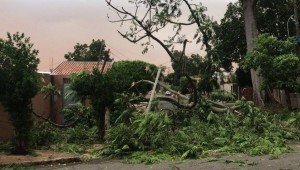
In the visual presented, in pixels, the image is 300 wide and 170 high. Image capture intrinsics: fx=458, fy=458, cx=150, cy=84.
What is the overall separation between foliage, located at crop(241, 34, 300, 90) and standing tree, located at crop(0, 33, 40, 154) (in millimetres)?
13782

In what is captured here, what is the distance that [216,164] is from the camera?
34.0ft

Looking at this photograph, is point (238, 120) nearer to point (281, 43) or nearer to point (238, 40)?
point (281, 43)

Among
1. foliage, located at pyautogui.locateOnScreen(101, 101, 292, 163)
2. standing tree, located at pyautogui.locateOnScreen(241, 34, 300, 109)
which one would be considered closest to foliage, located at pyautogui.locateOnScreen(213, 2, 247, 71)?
standing tree, located at pyautogui.locateOnScreen(241, 34, 300, 109)

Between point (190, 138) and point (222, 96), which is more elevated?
point (222, 96)

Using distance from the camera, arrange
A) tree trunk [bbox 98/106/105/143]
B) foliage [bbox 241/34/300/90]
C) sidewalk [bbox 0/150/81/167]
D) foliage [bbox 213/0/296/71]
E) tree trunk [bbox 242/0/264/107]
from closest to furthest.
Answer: sidewalk [bbox 0/150/81/167] → tree trunk [bbox 98/106/105/143] → foliage [bbox 241/34/300/90] → tree trunk [bbox 242/0/264/107] → foliage [bbox 213/0/296/71]

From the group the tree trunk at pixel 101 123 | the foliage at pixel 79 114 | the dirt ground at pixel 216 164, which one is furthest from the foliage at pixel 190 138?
the foliage at pixel 79 114

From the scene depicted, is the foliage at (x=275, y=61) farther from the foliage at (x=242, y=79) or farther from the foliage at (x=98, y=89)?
the foliage at (x=242, y=79)

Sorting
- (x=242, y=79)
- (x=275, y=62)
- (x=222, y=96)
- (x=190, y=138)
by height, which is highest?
(x=242, y=79)

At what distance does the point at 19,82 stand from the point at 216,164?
5.17 m

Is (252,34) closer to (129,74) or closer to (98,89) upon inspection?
(129,74)

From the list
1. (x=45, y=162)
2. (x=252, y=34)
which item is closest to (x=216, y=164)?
(x=45, y=162)

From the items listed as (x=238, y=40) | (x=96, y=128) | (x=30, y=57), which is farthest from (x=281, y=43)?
(x=238, y=40)

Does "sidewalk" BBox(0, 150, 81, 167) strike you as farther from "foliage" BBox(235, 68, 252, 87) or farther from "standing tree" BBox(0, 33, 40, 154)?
"foliage" BBox(235, 68, 252, 87)

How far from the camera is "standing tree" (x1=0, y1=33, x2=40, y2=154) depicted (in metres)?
11.3
